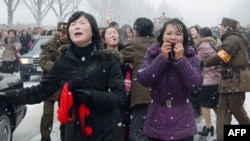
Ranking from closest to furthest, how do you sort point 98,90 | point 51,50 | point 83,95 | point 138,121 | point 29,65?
point 83,95 < point 98,90 < point 138,121 < point 51,50 < point 29,65

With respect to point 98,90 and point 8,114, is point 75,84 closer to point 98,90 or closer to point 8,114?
point 98,90

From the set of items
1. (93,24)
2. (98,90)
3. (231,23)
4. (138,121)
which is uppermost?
(93,24)

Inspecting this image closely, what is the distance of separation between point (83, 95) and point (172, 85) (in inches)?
33.4

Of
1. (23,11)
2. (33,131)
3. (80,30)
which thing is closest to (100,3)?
(23,11)

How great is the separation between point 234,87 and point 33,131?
3.49 meters

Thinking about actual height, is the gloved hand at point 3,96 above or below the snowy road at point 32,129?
above

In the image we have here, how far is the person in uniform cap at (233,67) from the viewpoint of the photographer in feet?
18.2

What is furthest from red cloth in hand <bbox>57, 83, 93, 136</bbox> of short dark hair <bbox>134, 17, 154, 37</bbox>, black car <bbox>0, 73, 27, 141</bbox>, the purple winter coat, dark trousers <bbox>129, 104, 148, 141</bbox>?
black car <bbox>0, 73, 27, 141</bbox>

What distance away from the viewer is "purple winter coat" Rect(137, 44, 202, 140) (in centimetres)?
331

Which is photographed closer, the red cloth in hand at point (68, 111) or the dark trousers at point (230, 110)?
the red cloth in hand at point (68, 111)

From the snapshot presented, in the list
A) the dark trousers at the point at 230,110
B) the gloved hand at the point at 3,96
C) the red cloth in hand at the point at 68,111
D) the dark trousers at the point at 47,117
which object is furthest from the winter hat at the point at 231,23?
the gloved hand at the point at 3,96

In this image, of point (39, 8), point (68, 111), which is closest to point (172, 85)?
point (68, 111)

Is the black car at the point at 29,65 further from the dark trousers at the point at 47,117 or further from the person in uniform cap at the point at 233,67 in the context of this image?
the person in uniform cap at the point at 233,67

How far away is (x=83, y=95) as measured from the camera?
2.84m
